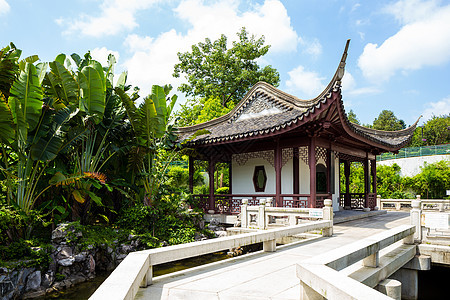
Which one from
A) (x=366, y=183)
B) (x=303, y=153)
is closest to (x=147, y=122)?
(x=303, y=153)

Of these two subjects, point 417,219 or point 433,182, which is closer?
point 417,219

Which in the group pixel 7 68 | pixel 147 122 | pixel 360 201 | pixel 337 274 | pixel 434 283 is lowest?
pixel 434 283

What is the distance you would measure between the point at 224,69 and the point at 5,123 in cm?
1884

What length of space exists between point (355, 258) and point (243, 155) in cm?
929

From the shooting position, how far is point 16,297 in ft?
20.5

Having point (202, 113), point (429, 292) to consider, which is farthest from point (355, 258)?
point (202, 113)

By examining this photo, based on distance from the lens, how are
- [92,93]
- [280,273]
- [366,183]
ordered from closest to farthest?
[280,273]
[92,93]
[366,183]

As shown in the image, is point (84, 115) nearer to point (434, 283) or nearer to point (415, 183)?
point (434, 283)

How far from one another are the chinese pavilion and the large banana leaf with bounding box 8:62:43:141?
5.00m

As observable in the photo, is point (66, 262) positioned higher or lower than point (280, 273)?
lower

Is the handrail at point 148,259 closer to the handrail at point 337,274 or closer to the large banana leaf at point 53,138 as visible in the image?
the handrail at point 337,274

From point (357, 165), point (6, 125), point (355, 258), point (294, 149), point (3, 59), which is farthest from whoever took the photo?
point (357, 165)

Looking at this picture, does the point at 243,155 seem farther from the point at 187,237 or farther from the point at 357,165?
the point at 357,165

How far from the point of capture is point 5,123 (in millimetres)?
6711
